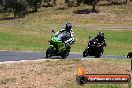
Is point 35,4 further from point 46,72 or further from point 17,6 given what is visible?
point 46,72

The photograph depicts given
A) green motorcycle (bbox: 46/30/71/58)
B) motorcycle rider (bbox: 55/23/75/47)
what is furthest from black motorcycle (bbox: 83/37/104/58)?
green motorcycle (bbox: 46/30/71/58)

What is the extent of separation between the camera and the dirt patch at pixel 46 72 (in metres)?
13.7

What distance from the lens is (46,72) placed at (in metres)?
15.5

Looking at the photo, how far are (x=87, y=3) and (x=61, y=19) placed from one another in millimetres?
14242

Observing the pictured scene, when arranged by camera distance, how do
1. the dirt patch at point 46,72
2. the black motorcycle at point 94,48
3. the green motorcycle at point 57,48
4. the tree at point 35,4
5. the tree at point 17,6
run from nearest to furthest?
the dirt patch at point 46,72 → the green motorcycle at point 57,48 → the black motorcycle at point 94,48 → the tree at point 17,6 → the tree at point 35,4

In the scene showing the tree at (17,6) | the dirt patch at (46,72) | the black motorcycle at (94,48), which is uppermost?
the dirt patch at (46,72)

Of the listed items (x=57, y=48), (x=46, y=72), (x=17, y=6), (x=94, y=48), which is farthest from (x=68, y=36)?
(x=17, y=6)

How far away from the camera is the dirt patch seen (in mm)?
13734

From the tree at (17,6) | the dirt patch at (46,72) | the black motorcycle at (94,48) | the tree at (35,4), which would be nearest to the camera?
the dirt patch at (46,72)

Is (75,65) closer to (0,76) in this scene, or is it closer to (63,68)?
(63,68)

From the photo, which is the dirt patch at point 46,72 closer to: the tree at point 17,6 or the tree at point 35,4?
the tree at point 17,6

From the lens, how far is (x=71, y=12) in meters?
88.9

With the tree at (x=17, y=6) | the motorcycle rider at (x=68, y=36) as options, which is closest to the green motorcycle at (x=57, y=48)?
the motorcycle rider at (x=68, y=36)

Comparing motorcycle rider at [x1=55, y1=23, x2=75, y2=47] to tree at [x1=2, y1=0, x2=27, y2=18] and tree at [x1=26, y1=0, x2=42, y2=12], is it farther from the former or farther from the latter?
tree at [x1=26, y1=0, x2=42, y2=12]
